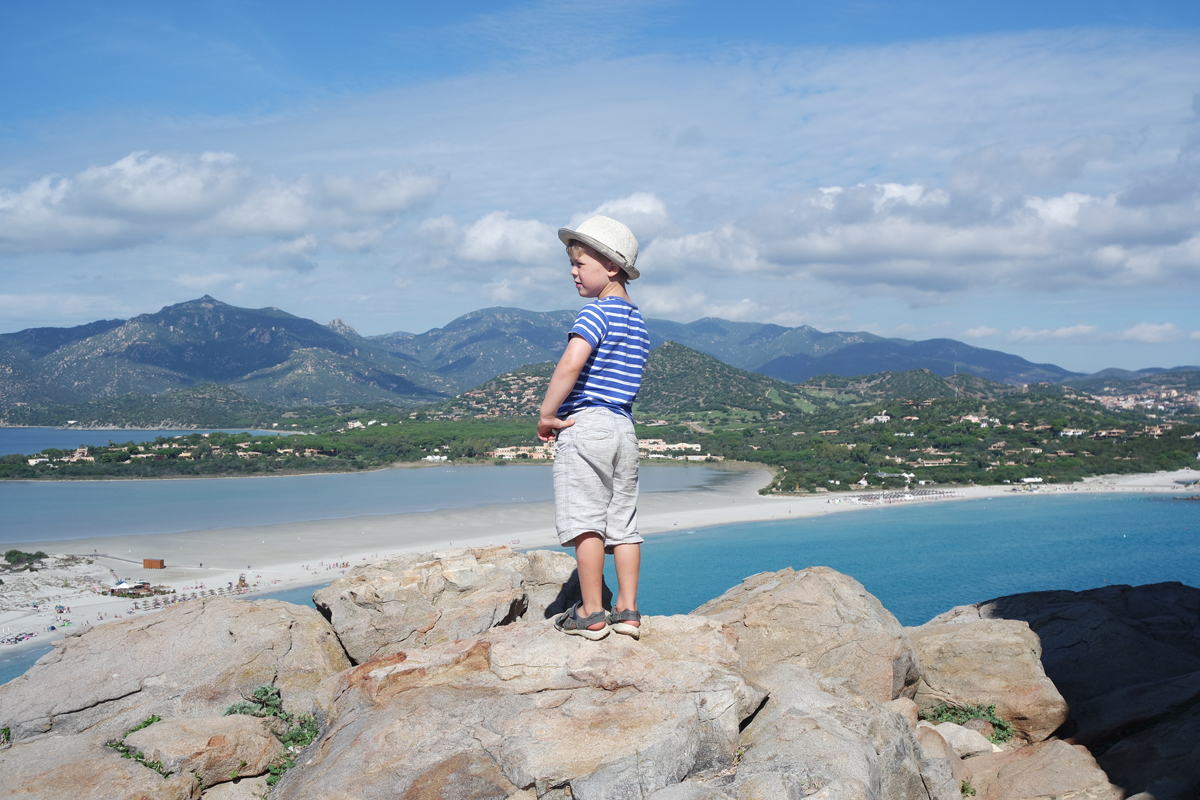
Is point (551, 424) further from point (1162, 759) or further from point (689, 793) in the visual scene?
point (1162, 759)

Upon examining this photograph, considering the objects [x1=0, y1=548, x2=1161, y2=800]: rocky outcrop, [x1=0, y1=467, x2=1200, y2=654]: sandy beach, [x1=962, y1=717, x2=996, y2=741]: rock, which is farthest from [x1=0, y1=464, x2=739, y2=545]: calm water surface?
[x1=962, y1=717, x2=996, y2=741]: rock

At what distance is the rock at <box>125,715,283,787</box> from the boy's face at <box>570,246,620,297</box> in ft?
10.3

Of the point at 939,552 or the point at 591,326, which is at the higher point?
the point at 591,326

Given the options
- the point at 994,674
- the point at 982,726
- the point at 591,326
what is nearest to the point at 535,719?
the point at 591,326

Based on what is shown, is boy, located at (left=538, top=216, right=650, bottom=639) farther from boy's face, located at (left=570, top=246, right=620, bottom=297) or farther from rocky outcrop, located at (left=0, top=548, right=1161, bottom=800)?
rocky outcrop, located at (left=0, top=548, right=1161, bottom=800)

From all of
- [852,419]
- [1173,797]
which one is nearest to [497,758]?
[1173,797]

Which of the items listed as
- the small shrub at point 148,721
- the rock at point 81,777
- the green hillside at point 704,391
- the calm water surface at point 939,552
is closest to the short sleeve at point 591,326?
the rock at point 81,777

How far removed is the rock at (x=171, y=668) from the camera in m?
5.18

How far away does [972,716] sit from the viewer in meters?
5.96

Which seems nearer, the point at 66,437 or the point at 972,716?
the point at 972,716

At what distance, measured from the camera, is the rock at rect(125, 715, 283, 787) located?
13.7ft

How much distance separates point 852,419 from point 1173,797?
301ft

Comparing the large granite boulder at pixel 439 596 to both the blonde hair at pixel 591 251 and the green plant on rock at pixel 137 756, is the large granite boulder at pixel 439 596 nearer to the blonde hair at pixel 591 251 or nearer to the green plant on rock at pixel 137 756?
the green plant on rock at pixel 137 756

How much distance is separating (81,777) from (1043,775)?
5452 mm
